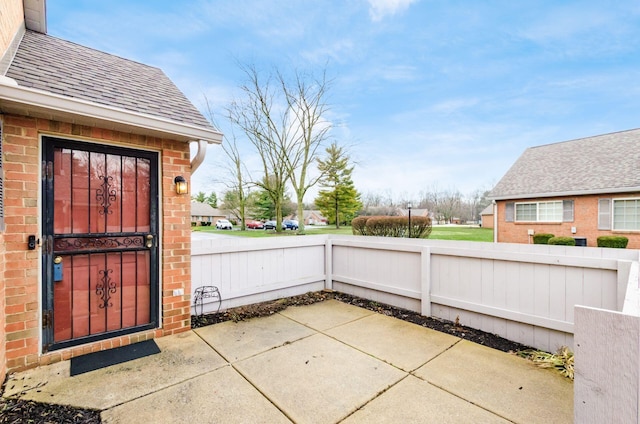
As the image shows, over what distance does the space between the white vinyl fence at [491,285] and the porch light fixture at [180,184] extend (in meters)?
0.93

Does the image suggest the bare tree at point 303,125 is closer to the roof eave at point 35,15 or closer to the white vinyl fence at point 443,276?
the roof eave at point 35,15

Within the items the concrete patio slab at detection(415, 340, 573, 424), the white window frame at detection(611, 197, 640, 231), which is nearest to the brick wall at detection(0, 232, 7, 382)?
the concrete patio slab at detection(415, 340, 573, 424)

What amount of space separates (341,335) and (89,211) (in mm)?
3139

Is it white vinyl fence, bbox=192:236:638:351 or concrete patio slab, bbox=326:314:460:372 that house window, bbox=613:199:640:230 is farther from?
concrete patio slab, bbox=326:314:460:372

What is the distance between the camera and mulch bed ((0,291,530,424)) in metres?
1.97

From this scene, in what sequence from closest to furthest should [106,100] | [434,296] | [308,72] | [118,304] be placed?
[106,100]
[118,304]
[434,296]
[308,72]

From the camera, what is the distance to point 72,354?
2.85m

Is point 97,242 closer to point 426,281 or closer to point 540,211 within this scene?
point 426,281

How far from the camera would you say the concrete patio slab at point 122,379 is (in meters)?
2.21

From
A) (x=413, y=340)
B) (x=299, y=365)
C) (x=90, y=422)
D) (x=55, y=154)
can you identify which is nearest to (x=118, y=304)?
(x=90, y=422)

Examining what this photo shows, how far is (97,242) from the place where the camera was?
3.01m

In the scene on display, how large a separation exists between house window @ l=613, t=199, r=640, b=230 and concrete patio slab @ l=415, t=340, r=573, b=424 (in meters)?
12.9

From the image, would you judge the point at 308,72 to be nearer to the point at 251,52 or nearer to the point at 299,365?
the point at 251,52

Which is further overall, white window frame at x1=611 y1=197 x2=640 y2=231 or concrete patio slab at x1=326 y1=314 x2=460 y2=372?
white window frame at x1=611 y1=197 x2=640 y2=231
